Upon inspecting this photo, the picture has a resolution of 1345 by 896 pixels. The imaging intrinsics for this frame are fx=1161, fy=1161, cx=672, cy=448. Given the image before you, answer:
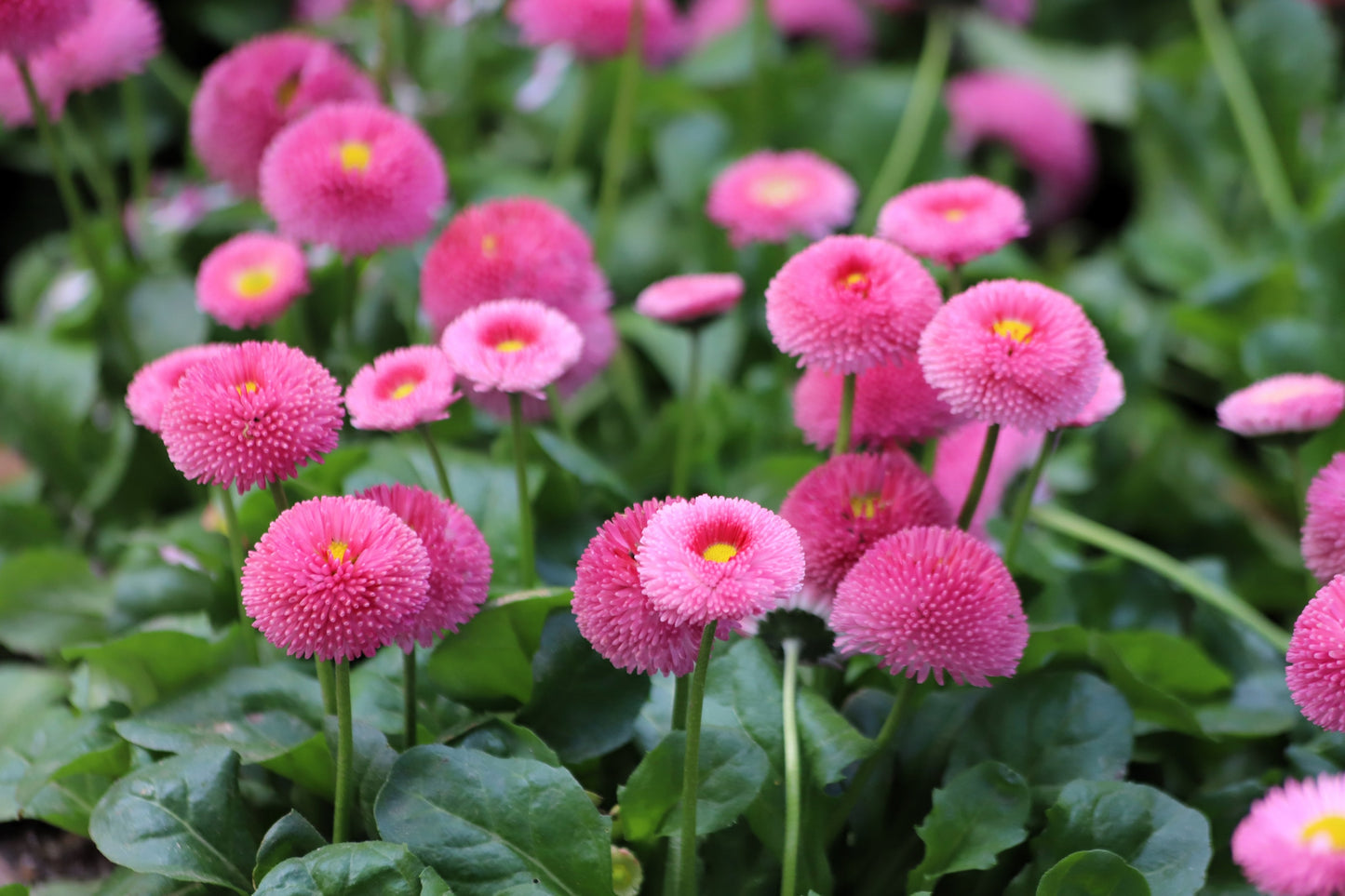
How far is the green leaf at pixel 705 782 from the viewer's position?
70 cm

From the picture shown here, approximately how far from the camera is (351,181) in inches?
34.4

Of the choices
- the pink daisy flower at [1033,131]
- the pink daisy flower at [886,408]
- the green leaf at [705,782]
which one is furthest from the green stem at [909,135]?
the green leaf at [705,782]

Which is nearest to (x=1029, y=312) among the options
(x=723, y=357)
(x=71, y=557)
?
(x=723, y=357)

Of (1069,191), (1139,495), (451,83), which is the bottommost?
(1139,495)

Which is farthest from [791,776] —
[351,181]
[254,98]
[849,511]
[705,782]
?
[254,98]

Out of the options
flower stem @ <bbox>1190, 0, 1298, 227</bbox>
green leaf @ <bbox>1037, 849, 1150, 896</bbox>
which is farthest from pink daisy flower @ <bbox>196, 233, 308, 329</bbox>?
flower stem @ <bbox>1190, 0, 1298, 227</bbox>

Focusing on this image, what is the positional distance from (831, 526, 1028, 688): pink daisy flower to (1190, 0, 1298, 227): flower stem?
113 cm

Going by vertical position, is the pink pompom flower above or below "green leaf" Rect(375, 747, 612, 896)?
above

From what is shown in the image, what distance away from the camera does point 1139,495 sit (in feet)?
4.39

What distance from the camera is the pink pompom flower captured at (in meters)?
0.79

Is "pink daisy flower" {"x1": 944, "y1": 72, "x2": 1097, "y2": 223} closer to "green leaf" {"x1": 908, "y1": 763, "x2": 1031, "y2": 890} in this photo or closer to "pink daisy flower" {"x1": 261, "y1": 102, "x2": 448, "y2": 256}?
"pink daisy flower" {"x1": 261, "y1": 102, "x2": 448, "y2": 256}

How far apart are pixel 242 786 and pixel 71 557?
37cm

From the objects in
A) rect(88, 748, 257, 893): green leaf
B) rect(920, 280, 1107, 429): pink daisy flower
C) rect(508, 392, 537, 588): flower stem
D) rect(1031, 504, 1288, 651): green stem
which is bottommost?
rect(88, 748, 257, 893): green leaf

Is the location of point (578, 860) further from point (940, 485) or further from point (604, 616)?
point (940, 485)
